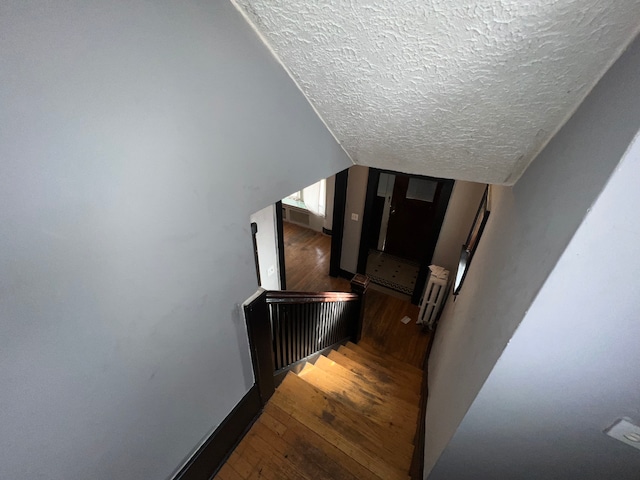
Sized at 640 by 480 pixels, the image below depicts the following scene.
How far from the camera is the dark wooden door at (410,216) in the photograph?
4.10 metres

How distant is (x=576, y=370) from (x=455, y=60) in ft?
3.17

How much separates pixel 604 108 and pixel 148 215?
1233mm

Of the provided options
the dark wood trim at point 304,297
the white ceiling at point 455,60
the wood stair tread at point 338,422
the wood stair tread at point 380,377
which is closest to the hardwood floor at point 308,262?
the wood stair tread at point 380,377

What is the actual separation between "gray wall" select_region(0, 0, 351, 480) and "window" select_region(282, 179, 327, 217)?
4.05 m

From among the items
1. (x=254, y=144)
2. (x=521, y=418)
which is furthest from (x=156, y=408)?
(x=521, y=418)

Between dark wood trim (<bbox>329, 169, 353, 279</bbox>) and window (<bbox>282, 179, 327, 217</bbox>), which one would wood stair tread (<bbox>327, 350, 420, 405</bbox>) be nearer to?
dark wood trim (<bbox>329, 169, 353, 279</bbox>)

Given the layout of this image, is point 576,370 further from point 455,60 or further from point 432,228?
point 432,228

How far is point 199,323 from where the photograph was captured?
105cm

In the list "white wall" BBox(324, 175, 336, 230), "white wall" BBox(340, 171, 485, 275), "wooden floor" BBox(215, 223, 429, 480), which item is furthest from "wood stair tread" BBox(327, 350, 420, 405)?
"white wall" BBox(324, 175, 336, 230)

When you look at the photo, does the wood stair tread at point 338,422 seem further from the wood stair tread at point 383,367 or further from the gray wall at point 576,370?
the wood stair tread at point 383,367

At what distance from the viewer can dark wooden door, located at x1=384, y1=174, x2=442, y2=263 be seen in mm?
4102

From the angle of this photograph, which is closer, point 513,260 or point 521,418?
point 521,418

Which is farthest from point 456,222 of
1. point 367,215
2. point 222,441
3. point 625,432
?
point 222,441

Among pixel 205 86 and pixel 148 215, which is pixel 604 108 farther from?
pixel 148 215
